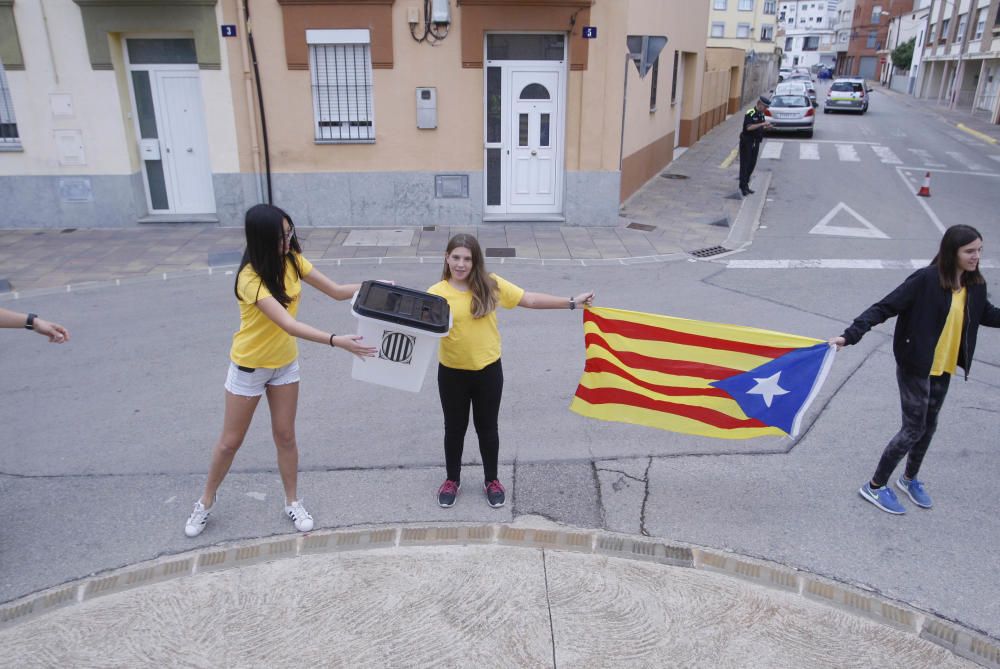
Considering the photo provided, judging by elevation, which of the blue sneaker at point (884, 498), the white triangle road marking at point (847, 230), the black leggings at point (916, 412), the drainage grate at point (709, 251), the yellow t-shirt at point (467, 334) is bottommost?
the drainage grate at point (709, 251)

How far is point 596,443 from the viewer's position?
224 inches

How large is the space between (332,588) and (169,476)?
1807 millimetres

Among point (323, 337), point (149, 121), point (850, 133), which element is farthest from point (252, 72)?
point (850, 133)

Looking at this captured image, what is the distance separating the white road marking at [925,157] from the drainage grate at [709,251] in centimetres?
1236

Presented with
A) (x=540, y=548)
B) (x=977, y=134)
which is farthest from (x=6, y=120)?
(x=977, y=134)

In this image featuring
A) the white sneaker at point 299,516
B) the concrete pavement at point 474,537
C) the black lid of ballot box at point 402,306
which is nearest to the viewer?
the concrete pavement at point 474,537

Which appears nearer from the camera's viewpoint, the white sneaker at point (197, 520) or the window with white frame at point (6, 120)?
the white sneaker at point (197, 520)

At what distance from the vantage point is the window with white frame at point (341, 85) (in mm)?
11930

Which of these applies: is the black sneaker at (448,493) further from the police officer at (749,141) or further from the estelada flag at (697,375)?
the police officer at (749,141)

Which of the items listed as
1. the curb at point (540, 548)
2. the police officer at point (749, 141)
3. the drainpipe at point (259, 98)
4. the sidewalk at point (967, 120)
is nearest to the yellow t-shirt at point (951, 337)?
the curb at point (540, 548)

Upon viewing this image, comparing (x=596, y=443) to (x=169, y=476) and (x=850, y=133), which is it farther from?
(x=850, y=133)

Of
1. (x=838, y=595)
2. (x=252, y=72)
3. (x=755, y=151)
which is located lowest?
(x=838, y=595)

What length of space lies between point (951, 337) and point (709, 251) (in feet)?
23.6

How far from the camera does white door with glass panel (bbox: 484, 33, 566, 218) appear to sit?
12.4 metres
